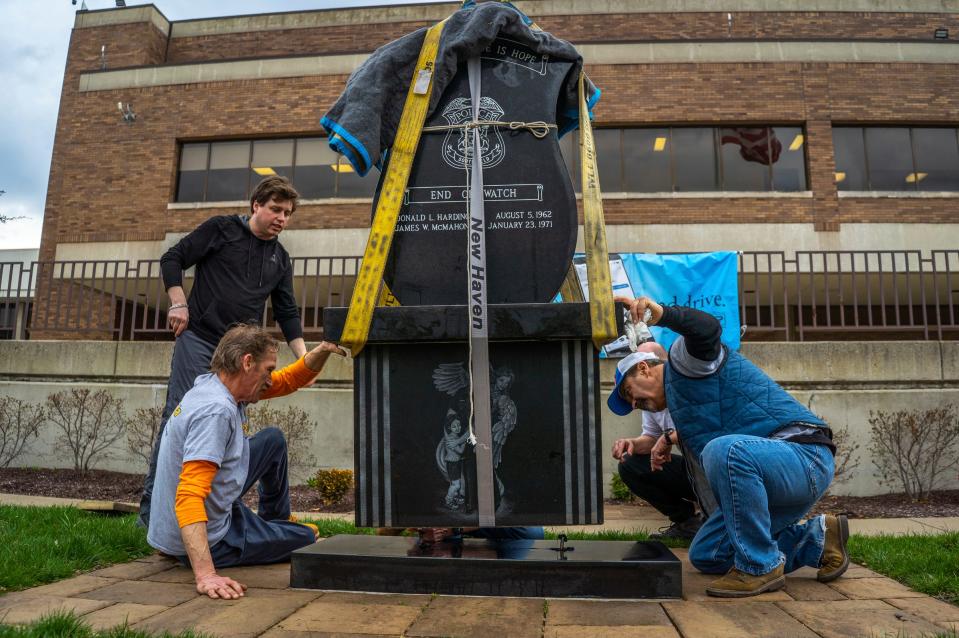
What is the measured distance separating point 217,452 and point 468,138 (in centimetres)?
183

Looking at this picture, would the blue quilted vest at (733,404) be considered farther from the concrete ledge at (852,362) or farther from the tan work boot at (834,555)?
the concrete ledge at (852,362)

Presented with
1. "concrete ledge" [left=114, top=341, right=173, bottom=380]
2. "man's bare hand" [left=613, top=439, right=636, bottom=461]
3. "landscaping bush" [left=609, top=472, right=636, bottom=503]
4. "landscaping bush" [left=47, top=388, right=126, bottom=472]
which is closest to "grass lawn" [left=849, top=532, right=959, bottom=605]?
"man's bare hand" [left=613, top=439, right=636, bottom=461]

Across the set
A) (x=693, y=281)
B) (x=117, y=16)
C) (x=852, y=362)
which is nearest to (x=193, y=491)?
(x=852, y=362)

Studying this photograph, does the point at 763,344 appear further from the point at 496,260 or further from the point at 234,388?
the point at 234,388

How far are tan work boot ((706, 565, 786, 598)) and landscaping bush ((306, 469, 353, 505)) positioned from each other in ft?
12.2

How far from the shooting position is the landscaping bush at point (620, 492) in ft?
19.6

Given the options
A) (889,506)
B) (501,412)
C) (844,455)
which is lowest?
(889,506)

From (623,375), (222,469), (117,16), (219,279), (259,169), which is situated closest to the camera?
(222,469)

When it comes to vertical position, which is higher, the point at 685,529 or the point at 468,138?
the point at 468,138

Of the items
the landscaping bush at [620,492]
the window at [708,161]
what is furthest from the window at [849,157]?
the landscaping bush at [620,492]

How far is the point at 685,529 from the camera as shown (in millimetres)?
3959

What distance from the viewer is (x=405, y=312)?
274cm

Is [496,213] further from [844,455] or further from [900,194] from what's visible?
[900,194]

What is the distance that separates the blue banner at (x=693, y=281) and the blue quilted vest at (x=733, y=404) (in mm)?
6032
